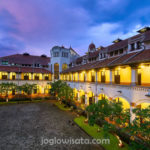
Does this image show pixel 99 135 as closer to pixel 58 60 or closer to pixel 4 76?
pixel 58 60

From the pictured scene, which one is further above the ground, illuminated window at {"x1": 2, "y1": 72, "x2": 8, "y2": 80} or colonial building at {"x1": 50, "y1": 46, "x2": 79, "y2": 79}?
colonial building at {"x1": 50, "y1": 46, "x2": 79, "y2": 79}

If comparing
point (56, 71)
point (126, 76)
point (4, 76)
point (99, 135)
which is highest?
point (56, 71)

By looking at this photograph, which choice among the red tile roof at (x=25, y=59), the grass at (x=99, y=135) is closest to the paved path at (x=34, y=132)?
the grass at (x=99, y=135)

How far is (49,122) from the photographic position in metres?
18.4

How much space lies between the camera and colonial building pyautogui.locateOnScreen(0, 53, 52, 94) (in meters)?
36.2

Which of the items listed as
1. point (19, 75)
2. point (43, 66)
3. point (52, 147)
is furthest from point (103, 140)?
point (43, 66)

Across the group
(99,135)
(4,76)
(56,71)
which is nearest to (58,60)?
(56,71)

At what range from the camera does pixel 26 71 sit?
38312mm

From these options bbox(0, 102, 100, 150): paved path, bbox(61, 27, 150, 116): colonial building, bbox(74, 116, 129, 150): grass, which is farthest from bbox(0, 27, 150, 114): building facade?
bbox(0, 102, 100, 150): paved path

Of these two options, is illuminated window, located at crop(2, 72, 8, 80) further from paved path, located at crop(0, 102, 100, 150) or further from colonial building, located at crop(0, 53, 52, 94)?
paved path, located at crop(0, 102, 100, 150)

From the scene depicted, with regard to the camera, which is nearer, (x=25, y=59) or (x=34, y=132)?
(x=34, y=132)

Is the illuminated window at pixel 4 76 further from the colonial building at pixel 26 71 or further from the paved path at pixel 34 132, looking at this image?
the paved path at pixel 34 132

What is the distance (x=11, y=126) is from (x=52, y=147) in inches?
350

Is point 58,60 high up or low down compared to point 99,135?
up
